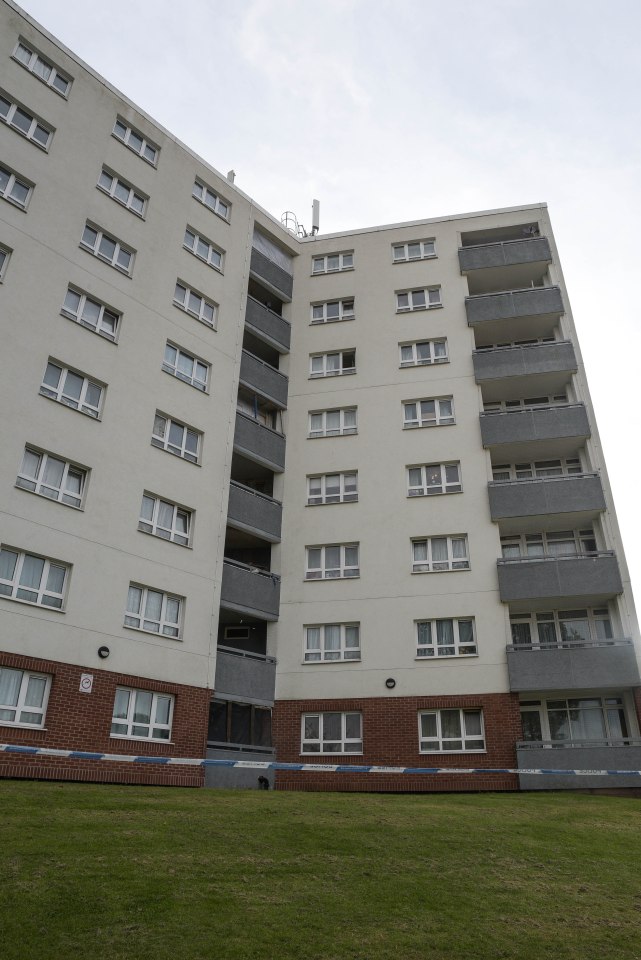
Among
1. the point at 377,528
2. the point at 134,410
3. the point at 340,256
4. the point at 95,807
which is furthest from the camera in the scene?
the point at 340,256

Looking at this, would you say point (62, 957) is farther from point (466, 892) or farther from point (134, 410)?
point (134, 410)

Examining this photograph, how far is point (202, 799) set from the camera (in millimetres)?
16562

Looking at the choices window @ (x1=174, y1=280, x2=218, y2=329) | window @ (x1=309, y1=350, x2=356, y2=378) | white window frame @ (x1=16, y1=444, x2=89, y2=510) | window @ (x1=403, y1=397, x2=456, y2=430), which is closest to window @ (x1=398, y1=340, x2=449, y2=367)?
window @ (x1=403, y1=397, x2=456, y2=430)

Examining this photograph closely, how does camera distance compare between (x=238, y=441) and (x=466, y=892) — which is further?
(x=238, y=441)

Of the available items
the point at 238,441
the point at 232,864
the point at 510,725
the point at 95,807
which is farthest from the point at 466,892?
the point at 238,441

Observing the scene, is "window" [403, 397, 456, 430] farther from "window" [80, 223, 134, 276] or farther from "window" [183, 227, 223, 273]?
"window" [80, 223, 134, 276]

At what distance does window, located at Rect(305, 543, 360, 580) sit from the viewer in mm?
27203

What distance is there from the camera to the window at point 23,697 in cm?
1853

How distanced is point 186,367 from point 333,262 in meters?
10.8

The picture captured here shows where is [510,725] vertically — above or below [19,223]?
below

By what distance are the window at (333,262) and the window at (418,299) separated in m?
3.15

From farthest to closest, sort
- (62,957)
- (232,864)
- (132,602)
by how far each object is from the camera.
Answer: (132,602)
(232,864)
(62,957)

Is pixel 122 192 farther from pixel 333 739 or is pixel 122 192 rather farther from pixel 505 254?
pixel 333 739

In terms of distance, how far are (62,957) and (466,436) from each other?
23487mm
